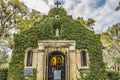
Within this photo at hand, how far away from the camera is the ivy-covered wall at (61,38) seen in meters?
16.8

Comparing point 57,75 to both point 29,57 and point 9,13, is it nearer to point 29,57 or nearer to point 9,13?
point 29,57

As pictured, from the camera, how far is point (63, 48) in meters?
17.2

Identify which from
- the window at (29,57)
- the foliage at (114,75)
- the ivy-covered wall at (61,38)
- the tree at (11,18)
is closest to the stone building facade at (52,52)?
the window at (29,57)

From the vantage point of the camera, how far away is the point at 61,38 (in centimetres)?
1750

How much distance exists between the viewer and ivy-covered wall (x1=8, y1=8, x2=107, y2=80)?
55.1 feet

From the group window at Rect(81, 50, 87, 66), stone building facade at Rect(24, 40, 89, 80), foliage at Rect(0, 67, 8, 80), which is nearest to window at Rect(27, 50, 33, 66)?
stone building facade at Rect(24, 40, 89, 80)

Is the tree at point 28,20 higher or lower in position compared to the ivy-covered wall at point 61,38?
higher

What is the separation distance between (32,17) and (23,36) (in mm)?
11860

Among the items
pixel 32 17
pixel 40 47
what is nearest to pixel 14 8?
pixel 32 17

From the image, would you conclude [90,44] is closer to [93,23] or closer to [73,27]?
[73,27]

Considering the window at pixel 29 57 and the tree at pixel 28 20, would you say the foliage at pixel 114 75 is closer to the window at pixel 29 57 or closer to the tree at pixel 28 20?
the window at pixel 29 57

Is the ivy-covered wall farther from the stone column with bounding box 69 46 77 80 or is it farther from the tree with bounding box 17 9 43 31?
the tree with bounding box 17 9 43 31

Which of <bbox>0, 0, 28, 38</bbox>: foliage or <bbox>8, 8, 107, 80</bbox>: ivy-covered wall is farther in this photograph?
<bbox>0, 0, 28, 38</bbox>: foliage

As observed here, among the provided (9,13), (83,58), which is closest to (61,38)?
(83,58)
